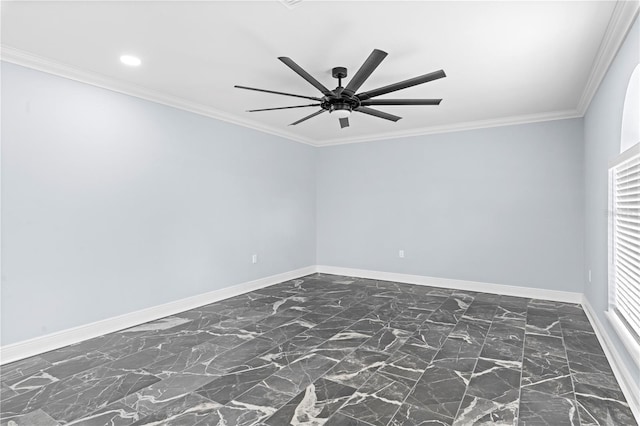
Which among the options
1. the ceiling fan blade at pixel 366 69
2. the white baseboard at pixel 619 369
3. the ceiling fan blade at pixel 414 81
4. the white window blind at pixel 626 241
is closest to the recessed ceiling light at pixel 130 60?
the ceiling fan blade at pixel 366 69

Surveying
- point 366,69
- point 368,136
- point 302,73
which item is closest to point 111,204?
point 302,73

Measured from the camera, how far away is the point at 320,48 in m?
2.74

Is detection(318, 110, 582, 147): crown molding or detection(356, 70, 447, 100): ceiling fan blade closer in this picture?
detection(356, 70, 447, 100): ceiling fan blade

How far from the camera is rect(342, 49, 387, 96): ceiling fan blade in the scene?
220cm

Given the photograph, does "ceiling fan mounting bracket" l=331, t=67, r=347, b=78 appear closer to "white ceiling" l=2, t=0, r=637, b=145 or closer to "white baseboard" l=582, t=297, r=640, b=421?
"white ceiling" l=2, t=0, r=637, b=145

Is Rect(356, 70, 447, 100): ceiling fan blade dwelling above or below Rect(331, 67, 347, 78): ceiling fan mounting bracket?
below

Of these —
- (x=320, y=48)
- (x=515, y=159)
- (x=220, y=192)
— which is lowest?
(x=220, y=192)

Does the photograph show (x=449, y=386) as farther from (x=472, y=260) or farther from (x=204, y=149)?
(x=204, y=149)

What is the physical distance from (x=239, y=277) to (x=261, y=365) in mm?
2358

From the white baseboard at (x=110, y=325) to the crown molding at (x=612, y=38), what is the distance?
4646 millimetres

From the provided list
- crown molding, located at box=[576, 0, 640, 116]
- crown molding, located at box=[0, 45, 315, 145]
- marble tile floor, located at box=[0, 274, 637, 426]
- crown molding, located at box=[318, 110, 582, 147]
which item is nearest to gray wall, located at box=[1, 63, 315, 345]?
crown molding, located at box=[0, 45, 315, 145]

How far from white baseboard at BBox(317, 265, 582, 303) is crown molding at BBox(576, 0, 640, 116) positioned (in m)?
2.52

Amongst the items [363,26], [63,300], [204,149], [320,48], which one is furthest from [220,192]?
[363,26]

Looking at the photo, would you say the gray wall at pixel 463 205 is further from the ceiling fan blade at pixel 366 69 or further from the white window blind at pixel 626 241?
the ceiling fan blade at pixel 366 69
